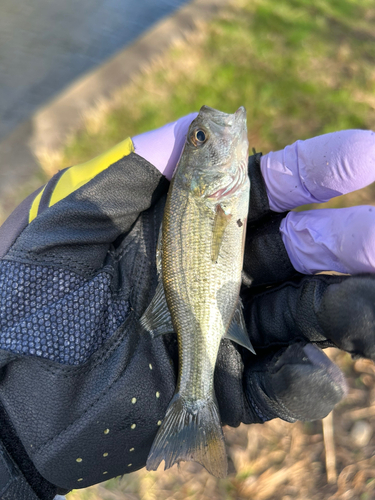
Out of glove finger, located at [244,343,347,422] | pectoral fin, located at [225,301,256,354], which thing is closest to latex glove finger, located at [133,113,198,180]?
pectoral fin, located at [225,301,256,354]

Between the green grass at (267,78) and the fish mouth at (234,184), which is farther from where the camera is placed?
the green grass at (267,78)

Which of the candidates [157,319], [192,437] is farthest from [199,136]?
[192,437]

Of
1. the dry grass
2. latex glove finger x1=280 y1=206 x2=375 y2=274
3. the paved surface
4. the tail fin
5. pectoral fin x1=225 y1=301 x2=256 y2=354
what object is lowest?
the dry grass

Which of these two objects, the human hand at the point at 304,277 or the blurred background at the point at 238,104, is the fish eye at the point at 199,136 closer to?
the human hand at the point at 304,277

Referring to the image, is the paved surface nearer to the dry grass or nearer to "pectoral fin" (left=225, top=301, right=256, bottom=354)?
"pectoral fin" (left=225, top=301, right=256, bottom=354)

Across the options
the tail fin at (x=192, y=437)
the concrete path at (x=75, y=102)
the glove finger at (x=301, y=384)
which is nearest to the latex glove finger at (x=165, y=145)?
the glove finger at (x=301, y=384)

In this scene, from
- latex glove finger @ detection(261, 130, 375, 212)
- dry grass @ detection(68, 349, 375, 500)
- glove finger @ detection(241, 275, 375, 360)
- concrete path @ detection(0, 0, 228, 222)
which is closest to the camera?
glove finger @ detection(241, 275, 375, 360)
